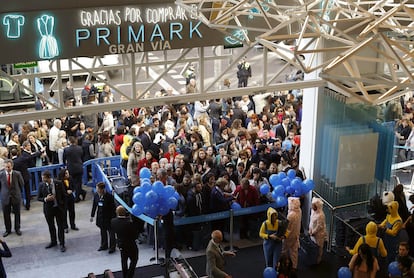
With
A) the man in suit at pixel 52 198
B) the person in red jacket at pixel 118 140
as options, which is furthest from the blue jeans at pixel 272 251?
the person in red jacket at pixel 118 140

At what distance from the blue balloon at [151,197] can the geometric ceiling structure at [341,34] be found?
9.34 feet

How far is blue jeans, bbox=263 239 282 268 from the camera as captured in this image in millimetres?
10336

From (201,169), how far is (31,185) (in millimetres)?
3744

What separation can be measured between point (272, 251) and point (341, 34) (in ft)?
13.4

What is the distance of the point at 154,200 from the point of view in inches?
419

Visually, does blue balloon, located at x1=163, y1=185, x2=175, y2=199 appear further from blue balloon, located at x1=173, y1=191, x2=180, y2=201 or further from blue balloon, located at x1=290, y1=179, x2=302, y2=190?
blue balloon, located at x1=290, y1=179, x2=302, y2=190

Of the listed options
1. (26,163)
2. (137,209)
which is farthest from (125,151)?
(137,209)

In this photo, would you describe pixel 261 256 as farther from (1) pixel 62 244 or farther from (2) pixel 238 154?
(1) pixel 62 244

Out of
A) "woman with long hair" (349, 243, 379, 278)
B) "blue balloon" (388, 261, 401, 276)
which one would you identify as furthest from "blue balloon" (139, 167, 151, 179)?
"blue balloon" (388, 261, 401, 276)

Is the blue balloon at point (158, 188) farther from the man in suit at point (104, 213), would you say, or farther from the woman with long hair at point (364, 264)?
the woman with long hair at point (364, 264)

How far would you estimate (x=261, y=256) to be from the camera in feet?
37.7

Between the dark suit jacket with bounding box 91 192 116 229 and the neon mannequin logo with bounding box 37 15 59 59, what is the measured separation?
8.30 feet

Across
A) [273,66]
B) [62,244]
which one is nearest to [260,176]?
[62,244]

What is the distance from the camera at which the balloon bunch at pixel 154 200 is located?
35.0ft
